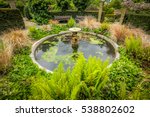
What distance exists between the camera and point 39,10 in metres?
13.6

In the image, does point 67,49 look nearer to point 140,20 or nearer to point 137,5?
point 140,20

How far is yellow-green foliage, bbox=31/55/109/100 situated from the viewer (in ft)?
14.9

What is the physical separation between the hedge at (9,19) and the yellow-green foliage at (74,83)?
7.26 m

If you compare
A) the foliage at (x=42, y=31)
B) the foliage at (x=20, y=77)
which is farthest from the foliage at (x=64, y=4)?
the foliage at (x=20, y=77)

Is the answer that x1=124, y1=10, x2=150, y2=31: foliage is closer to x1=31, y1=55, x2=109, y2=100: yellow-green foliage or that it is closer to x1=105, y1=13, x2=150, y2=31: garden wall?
x1=105, y1=13, x2=150, y2=31: garden wall

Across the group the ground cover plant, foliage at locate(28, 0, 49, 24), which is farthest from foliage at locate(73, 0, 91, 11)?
the ground cover plant

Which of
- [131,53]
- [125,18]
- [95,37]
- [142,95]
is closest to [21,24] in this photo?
[95,37]

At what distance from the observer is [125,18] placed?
1262 cm

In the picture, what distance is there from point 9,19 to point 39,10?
2.70m

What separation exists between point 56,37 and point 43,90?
610 centimetres

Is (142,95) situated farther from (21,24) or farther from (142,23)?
(21,24)

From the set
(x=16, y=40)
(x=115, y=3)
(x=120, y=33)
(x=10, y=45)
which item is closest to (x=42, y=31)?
(x=16, y=40)

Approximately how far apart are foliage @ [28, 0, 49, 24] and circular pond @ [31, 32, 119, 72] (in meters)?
3.69

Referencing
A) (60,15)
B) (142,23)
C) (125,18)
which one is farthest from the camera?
(60,15)
